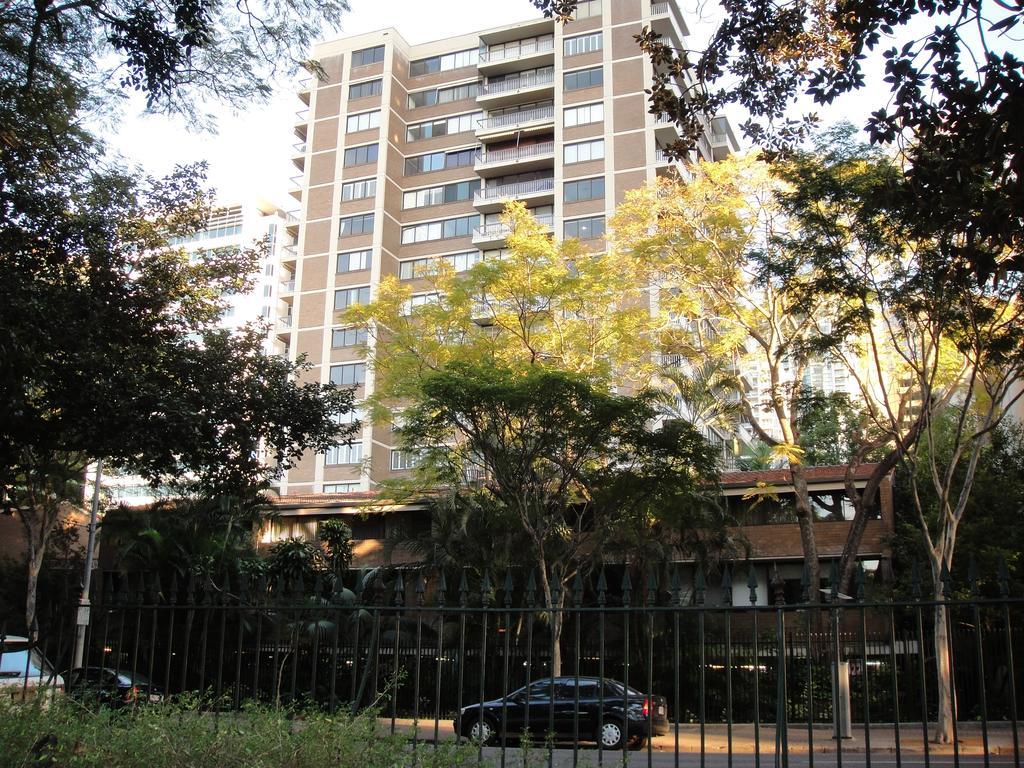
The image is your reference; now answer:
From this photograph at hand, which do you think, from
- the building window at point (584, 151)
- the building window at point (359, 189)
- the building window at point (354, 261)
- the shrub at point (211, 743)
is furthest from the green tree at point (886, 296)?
the building window at point (359, 189)

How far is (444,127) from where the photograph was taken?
59781mm

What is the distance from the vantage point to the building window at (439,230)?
56.6 meters

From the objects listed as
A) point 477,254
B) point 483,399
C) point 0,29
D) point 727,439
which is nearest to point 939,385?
point 483,399

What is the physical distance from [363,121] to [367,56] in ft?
14.8

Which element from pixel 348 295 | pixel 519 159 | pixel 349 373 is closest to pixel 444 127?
pixel 519 159

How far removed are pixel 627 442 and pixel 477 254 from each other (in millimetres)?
32413

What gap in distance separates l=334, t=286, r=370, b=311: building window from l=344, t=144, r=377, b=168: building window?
326 inches

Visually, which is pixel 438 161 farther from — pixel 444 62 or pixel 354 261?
pixel 354 261

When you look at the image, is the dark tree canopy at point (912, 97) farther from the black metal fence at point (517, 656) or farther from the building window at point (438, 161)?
→ the building window at point (438, 161)

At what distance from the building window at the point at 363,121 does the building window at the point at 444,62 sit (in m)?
4.48

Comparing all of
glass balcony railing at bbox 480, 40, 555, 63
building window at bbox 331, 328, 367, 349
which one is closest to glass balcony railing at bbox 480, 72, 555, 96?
glass balcony railing at bbox 480, 40, 555, 63

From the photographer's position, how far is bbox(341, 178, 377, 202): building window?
5800 centimetres

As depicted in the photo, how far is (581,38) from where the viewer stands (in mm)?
55344

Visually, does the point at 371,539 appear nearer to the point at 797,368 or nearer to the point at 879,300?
the point at 797,368
